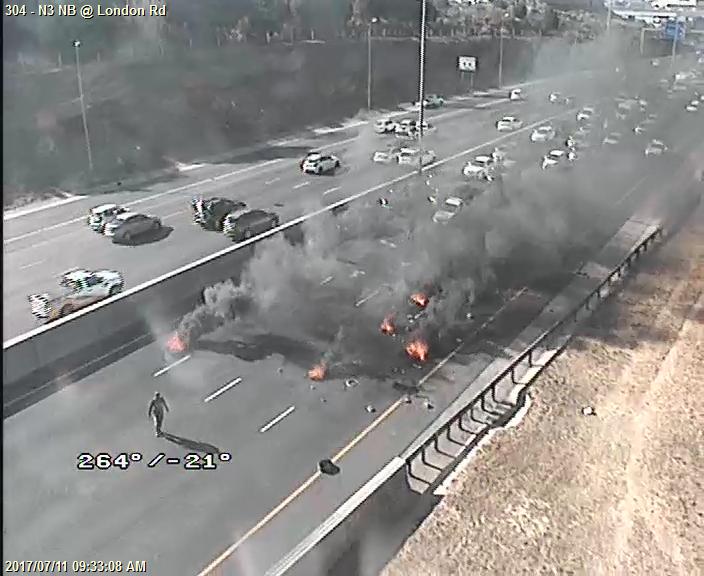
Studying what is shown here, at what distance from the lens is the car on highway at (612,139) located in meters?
23.8

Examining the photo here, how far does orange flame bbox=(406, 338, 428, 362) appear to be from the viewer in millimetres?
9781

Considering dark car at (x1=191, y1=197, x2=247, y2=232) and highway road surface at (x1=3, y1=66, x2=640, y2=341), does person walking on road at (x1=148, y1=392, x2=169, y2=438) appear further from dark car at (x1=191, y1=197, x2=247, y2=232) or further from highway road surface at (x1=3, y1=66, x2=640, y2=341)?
dark car at (x1=191, y1=197, x2=247, y2=232)

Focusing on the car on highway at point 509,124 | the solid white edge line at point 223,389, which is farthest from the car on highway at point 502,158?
the solid white edge line at point 223,389

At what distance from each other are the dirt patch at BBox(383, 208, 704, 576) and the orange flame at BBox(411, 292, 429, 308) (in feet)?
7.08

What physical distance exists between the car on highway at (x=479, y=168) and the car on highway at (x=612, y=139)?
5848 millimetres

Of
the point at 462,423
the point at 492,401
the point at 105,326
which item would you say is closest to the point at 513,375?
the point at 492,401

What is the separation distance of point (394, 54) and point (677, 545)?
2630 centimetres

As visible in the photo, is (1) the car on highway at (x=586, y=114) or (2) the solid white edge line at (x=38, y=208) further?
(1) the car on highway at (x=586, y=114)

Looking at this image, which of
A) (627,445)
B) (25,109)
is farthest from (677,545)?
(25,109)

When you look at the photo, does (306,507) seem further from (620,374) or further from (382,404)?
(620,374)

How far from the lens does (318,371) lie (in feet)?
30.2

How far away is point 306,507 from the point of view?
6.77 metres

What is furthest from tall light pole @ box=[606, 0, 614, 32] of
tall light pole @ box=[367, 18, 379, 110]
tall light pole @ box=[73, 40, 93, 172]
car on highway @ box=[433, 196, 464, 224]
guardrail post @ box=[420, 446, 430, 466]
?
guardrail post @ box=[420, 446, 430, 466]

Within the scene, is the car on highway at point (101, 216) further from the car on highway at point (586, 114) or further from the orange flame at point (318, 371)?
the car on highway at point (586, 114)
